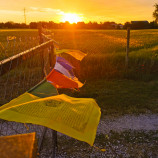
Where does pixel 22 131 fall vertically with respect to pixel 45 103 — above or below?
below

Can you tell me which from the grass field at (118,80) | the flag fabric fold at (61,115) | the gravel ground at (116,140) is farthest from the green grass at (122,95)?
the flag fabric fold at (61,115)

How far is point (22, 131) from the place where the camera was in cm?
378

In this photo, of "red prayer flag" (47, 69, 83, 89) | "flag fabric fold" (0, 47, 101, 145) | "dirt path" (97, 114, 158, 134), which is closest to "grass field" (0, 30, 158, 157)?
"dirt path" (97, 114, 158, 134)

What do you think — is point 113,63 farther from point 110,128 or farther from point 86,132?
point 86,132

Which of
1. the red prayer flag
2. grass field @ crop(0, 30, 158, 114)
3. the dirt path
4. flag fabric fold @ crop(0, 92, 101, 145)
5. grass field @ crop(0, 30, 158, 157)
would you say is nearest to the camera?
flag fabric fold @ crop(0, 92, 101, 145)

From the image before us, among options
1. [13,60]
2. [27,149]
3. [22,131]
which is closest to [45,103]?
[27,149]

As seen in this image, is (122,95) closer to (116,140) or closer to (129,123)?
(129,123)

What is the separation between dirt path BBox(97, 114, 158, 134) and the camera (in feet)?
12.9

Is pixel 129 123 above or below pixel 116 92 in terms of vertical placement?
below

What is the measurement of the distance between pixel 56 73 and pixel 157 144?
236cm

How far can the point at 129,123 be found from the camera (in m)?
4.12

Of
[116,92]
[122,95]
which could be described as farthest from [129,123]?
[116,92]

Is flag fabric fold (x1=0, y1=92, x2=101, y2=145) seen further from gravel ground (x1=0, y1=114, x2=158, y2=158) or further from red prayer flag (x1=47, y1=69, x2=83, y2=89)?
gravel ground (x1=0, y1=114, x2=158, y2=158)

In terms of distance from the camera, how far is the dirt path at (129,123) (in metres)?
3.93
